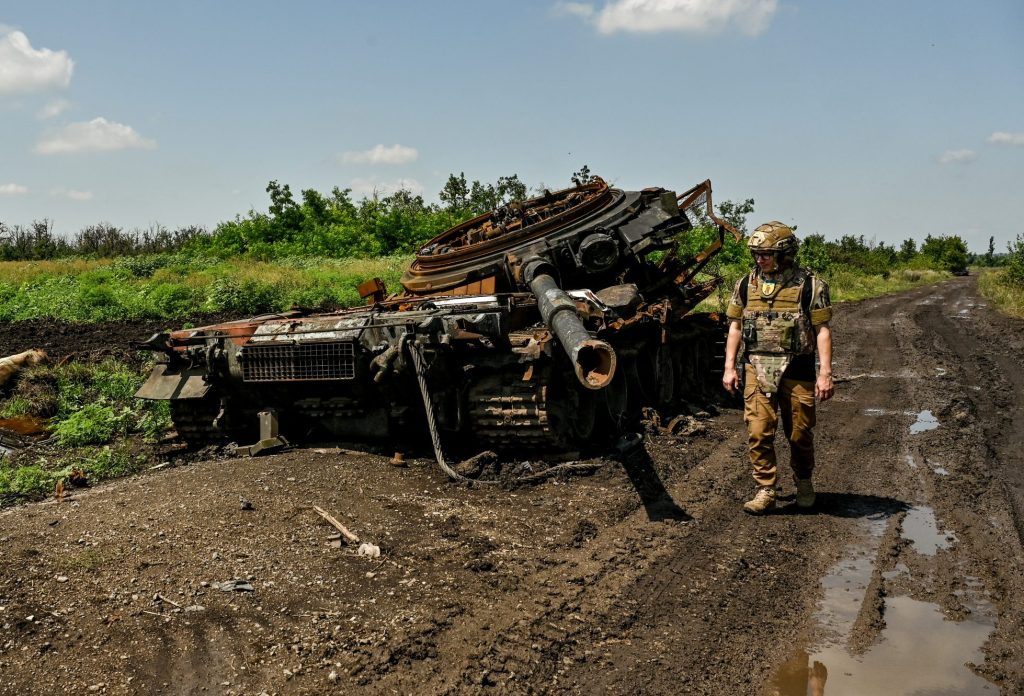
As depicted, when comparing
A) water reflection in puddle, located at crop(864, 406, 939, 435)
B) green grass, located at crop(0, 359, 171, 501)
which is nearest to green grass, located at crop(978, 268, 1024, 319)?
water reflection in puddle, located at crop(864, 406, 939, 435)

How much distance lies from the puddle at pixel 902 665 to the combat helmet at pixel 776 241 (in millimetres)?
2458

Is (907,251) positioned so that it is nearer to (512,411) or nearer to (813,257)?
(813,257)

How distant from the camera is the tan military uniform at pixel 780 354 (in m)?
6.07

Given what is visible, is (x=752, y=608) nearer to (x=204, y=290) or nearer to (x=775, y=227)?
(x=775, y=227)

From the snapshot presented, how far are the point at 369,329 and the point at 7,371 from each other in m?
7.51

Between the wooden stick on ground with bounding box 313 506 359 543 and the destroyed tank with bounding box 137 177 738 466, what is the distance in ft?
4.91

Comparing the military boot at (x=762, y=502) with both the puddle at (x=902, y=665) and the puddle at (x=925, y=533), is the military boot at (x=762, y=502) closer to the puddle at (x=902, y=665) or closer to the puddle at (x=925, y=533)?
the puddle at (x=925, y=533)

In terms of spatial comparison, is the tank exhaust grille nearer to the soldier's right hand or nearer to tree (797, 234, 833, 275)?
the soldier's right hand

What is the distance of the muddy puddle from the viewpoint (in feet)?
12.6

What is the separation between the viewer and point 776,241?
6.03 meters

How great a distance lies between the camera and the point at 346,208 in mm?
34344

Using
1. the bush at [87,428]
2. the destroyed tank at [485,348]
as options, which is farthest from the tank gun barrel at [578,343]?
the bush at [87,428]

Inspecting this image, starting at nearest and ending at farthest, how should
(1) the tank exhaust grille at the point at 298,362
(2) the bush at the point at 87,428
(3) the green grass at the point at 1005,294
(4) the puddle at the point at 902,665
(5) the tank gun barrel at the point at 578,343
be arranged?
(4) the puddle at the point at 902,665, (5) the tank gun barrel at the point at 578,343, (1) the tank exhaust grille at the point at 298,362, (2) the bush at the point at 87,428, (3) the green grass at the point at 1005,294

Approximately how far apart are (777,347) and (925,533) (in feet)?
4.88
